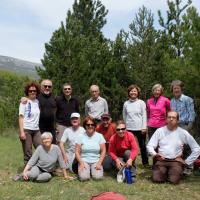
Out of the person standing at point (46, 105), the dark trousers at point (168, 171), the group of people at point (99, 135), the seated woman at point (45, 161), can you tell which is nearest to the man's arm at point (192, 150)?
the group of people at point (99, 135)

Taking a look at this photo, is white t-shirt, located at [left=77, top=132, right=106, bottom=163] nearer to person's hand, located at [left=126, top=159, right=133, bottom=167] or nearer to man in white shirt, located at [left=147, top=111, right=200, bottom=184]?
person's hand, located at [left=126, top=159, right=133, bottom=167]

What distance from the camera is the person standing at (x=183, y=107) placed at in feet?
25.5

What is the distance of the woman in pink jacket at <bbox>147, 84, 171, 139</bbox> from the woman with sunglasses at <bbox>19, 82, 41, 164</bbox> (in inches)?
87.7

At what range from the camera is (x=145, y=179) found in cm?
744

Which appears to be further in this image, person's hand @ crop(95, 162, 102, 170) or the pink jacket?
the pink jacket

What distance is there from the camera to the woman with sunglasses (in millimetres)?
7750

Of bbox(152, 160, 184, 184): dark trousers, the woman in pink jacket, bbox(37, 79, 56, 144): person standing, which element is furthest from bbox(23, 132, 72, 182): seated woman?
the woman in pink jacket

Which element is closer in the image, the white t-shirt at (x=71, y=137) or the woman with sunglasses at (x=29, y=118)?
the woman with sunglasses at (x=29, y=118)

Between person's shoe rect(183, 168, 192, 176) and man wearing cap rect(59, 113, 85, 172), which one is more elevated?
man wearing cap rect(59, 113, 85, 172)

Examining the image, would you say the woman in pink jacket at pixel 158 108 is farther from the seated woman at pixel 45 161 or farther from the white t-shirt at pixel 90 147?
the seated woman at pixel 45 161

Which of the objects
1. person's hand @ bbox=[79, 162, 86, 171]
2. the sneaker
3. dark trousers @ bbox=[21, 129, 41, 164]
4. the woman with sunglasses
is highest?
the woman with sunglasses

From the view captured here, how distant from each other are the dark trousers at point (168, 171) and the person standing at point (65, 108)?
197cm

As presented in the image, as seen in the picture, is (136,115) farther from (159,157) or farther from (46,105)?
(46,105)

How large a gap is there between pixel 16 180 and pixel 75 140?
1.33m
